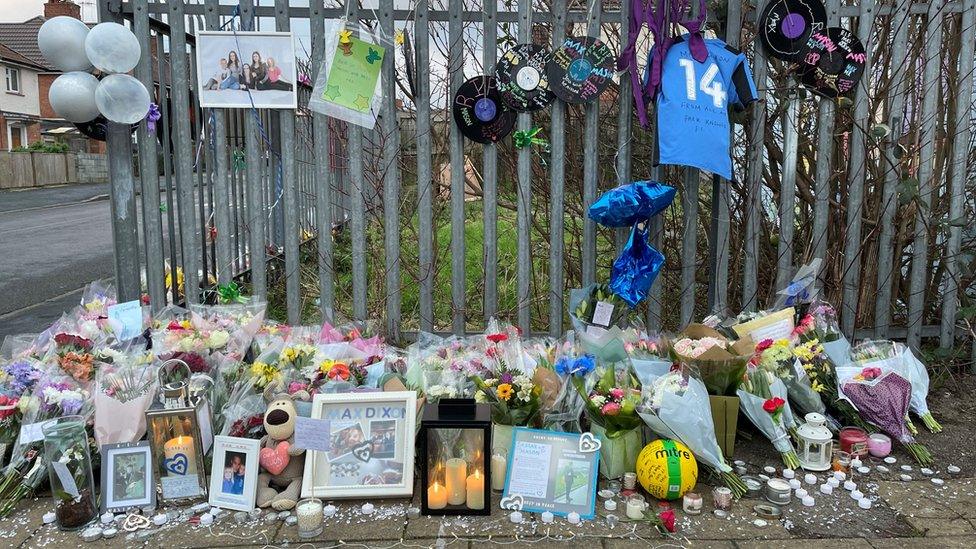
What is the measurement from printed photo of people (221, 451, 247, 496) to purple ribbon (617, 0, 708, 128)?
2.63m

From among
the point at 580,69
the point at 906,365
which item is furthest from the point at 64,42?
the point at 906,365

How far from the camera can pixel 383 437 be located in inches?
120

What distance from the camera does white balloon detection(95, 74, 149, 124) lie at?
374 centimetres

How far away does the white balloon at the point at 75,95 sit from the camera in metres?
3.74

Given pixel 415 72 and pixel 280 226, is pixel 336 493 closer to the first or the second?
pixel 415 72

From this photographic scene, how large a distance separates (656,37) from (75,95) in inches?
118

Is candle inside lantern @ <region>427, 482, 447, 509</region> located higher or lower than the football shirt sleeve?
lower

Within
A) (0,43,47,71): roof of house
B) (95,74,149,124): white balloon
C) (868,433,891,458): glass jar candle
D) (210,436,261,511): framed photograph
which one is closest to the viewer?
(210,436,261,511): framed photograph

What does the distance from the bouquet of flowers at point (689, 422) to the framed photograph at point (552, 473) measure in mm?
308

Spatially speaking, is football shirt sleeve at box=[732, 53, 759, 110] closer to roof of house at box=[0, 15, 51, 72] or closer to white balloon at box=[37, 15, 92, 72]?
white balloon at box=[37, 15, 92, 72]

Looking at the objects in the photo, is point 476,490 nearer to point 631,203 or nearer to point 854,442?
point 631,203

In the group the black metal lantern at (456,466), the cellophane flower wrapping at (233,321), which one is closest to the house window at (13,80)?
the cellophane flower wrapping at (233,321)

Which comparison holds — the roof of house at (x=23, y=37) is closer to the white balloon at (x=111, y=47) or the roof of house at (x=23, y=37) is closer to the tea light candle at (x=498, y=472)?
the white balloon at (x=111, y=47)

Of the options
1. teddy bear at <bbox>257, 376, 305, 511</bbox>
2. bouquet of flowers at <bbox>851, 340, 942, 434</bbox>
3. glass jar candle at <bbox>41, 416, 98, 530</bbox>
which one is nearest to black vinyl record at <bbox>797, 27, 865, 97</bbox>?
bouquet of flowers at <bbox>851, 340, 942, 434</bbox>
